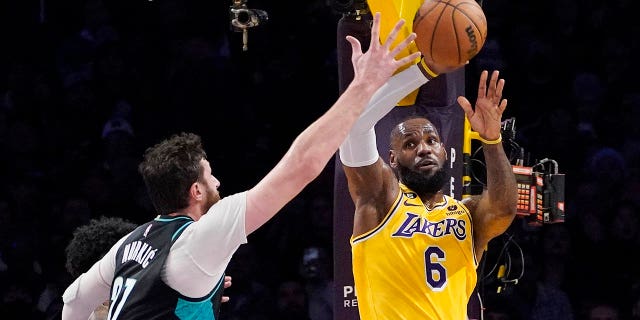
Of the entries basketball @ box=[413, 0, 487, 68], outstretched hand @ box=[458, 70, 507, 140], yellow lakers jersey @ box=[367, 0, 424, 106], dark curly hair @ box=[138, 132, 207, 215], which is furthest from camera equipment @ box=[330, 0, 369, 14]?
dark curly hair @ box=[138, 132, 207, 215]

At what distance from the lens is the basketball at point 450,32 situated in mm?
4480

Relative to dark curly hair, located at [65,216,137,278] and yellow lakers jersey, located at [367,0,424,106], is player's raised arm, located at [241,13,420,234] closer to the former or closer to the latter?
dark curly hair, located at [65,216,137,278]

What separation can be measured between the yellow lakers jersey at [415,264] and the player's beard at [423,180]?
7cm

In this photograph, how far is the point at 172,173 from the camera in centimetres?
344

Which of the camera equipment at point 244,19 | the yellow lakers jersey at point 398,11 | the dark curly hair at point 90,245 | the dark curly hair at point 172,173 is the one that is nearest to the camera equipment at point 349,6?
the yellow lakers jersey at point 398,11

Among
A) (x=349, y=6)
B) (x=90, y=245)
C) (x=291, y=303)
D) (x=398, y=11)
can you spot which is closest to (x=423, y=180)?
(x=398, y=11)

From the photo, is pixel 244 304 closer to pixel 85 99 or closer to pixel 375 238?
→ pixel 85 99

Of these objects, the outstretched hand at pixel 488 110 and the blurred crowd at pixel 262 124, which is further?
the blurred crowd at pixel 262 124

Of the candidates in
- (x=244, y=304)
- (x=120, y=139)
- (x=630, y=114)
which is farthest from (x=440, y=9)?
(x=630, y=114)

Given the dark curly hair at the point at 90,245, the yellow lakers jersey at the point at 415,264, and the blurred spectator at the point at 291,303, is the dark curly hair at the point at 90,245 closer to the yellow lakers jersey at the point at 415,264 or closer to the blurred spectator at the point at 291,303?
the yellow lakers jersey at the point at 415,264

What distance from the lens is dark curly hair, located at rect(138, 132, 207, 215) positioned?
3.44 metres

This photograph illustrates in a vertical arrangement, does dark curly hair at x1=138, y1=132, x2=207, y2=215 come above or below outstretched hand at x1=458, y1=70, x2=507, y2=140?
below

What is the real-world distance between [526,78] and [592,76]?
60cm

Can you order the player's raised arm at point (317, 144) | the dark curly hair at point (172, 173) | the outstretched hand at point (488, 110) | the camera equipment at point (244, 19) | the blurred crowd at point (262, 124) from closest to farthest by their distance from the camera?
the player's raised arm at point (317, 144)
the dark curly hair at point (172, 173)
the outstretched hand at point (488, 110)
the camera equipment at point (244, 19)
the blurred crowd at point (262, 124)
